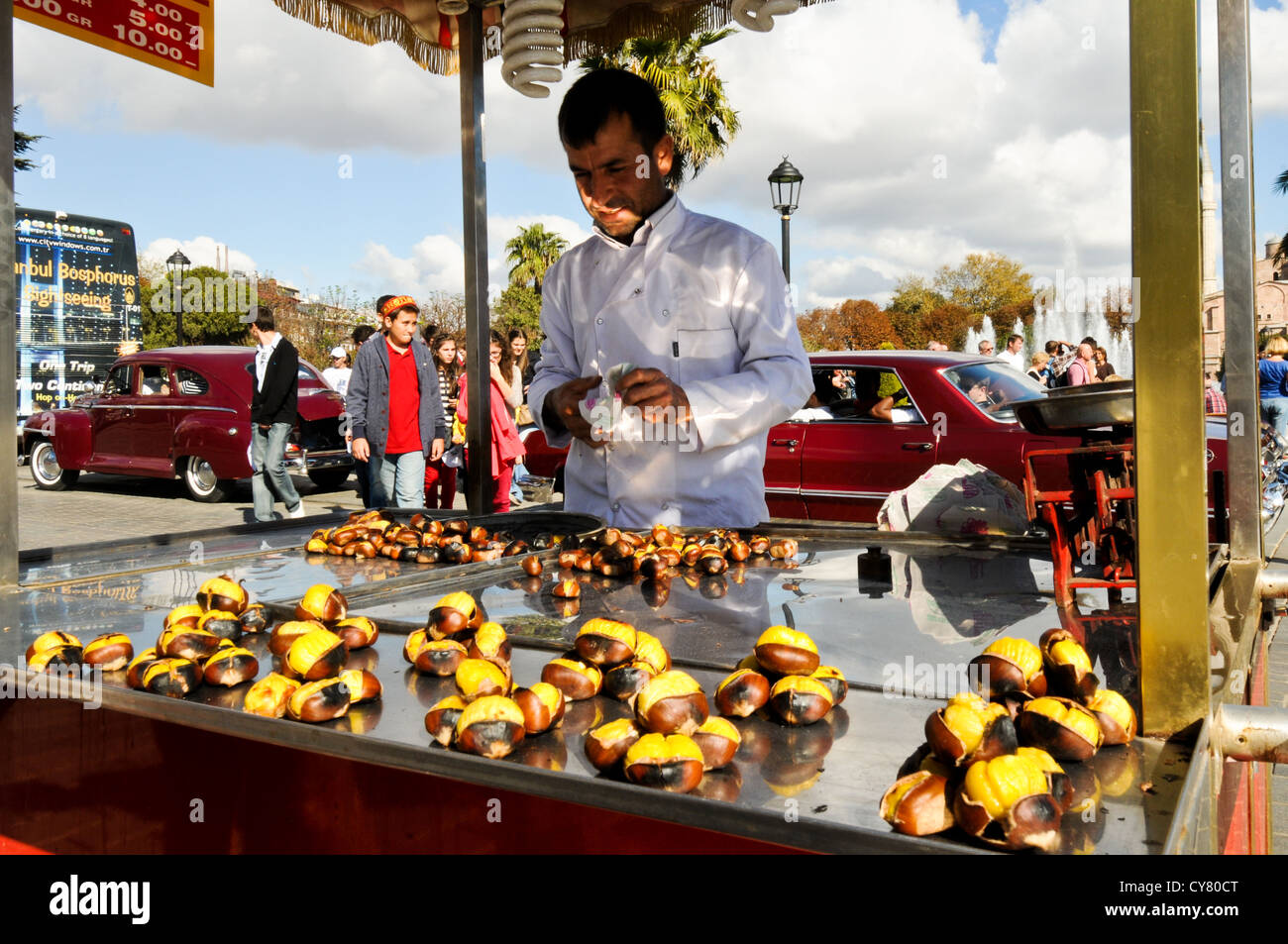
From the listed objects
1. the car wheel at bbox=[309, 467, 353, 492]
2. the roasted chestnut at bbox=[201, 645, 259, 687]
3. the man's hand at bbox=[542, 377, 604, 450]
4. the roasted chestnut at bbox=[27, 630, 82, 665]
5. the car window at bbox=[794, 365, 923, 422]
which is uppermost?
the car window at bbox=[794, 365, 923, 422]

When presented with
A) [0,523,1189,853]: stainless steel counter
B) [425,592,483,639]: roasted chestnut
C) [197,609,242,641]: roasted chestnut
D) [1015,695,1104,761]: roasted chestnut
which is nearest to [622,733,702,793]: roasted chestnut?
[0,523,1189,853]: stainless steel counter

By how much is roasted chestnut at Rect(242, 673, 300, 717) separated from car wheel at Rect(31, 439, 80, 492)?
561 inches

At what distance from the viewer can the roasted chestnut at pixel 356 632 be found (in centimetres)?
153

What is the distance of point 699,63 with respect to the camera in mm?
21188

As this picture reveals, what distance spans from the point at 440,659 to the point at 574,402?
49.8 inches

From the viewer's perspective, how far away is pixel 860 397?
6723 mm

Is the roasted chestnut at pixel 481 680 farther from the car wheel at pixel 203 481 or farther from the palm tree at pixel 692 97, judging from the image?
the palm tree at pixel 692 97

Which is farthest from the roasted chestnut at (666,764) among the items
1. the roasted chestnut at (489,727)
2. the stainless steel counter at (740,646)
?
the roasted chestnut at (489,727)

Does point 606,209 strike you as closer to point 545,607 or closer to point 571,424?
point 571,424

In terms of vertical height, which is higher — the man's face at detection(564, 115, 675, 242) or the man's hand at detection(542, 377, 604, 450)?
the man's face at detection(564, 115, 675, 242)

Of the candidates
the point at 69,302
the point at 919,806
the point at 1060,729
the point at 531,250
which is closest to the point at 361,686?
the point at 919,806

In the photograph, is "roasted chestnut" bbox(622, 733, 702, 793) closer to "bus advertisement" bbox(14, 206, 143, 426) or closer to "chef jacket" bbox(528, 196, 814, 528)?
"chef jacket" bbox(528, 196, 814, 528)

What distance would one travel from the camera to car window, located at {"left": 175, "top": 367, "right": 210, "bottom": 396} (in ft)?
37.2
